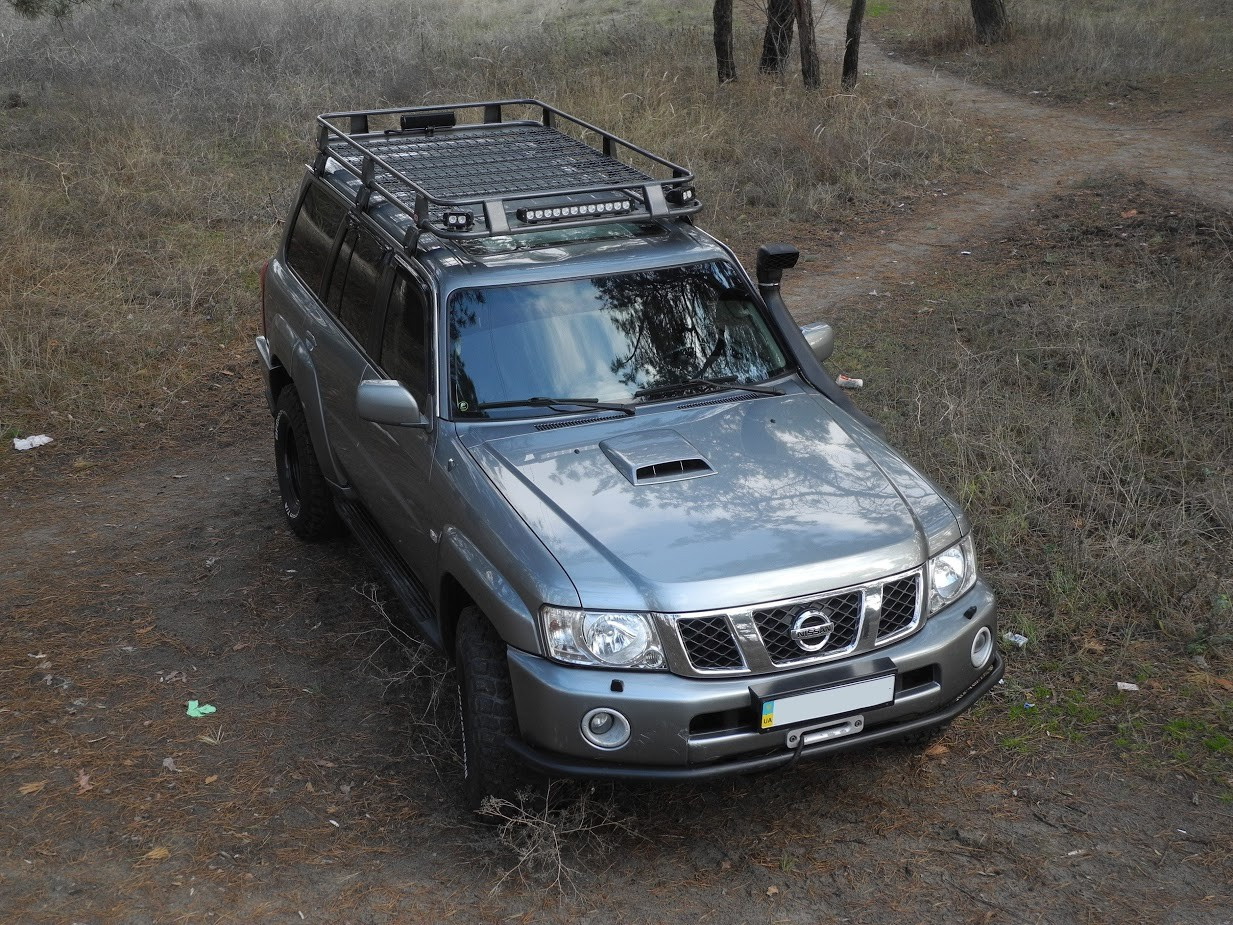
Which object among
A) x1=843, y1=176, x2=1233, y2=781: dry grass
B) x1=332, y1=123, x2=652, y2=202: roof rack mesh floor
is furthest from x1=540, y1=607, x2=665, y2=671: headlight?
x1=332, y1=123, x2=652, y2=202: roof rack mesh floor

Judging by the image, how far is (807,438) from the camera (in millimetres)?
4488

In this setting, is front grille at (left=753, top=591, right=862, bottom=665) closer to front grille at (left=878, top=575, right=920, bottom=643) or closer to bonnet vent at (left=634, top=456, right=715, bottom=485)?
front grille at (left=878, top=575, right=920, bottom=643)

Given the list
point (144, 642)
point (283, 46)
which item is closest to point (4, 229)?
point (144, 642)

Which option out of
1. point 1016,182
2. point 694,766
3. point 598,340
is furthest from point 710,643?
point 1016,182

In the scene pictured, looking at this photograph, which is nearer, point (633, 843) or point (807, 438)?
point (633, 843)

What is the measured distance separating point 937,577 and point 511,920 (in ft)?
5.55

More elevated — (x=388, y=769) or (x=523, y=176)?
(x=523, y=176)

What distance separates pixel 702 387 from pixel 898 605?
50.1 inches

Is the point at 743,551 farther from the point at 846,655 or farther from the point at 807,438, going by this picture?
the point at 807,438

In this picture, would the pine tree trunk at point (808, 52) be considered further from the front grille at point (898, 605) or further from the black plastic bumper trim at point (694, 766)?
the black plastic bumper trim at point (694, 766)

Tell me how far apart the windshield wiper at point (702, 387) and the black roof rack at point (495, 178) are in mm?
754

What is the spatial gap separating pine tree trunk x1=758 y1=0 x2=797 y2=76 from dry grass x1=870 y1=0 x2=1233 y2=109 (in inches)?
121

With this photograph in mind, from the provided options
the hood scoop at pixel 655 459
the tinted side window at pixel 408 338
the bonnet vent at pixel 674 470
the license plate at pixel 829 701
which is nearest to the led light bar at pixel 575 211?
the tinted side window at pixel 408 338

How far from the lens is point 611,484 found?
414 cm
